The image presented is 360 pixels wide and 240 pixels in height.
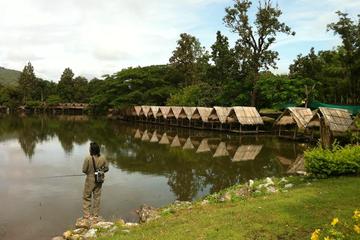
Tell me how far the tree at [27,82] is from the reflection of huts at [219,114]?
173ft

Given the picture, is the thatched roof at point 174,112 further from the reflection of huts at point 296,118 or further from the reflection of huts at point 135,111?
the reflection of huts at point 296,118

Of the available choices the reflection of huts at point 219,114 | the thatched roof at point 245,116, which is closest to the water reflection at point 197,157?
the thatched roof at point 245,116

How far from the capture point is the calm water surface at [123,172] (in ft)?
34.4

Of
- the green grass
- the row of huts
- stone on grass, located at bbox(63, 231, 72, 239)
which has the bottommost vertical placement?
stone on grass, located at bbox(63, 231, 72, 239)

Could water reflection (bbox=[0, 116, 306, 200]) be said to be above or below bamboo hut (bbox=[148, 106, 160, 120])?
below

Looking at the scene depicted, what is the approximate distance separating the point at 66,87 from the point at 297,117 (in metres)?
58.8

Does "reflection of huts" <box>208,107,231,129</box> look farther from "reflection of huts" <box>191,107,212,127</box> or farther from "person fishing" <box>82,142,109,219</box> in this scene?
"person fishing" <box>82,142,109,219</box>

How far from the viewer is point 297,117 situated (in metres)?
25.6

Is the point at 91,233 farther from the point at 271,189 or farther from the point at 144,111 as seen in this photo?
the point at 144,111

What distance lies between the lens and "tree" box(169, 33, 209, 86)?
167 ft

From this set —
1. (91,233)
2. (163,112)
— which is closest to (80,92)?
(163,112)

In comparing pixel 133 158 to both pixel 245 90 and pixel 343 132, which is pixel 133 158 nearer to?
pixel 343 132

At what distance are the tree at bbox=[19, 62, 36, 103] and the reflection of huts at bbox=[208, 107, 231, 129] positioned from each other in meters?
52.8

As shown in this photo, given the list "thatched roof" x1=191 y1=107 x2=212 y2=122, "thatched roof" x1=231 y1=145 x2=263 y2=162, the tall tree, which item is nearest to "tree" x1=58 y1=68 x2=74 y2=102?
the tall tree
